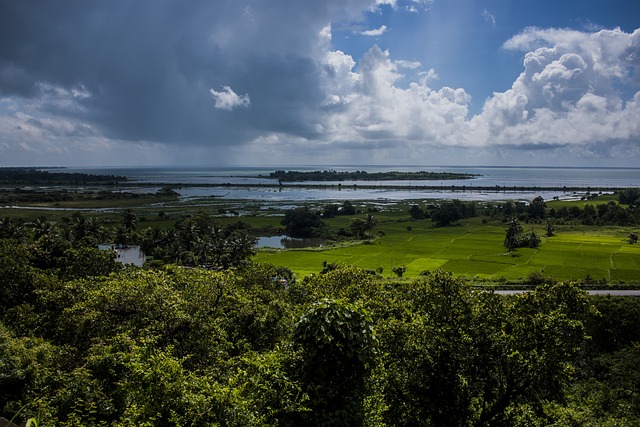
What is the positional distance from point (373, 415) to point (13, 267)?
25180mm

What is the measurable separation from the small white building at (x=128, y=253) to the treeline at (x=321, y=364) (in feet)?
156

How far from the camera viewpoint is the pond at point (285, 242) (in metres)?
85.9

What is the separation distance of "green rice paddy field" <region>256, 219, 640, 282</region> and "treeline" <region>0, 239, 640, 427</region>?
41.2 m

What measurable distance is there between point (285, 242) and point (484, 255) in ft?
137

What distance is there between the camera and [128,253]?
69.1 metres

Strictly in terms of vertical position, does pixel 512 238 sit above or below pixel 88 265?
below

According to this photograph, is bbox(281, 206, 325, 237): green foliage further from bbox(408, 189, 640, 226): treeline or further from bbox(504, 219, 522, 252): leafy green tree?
bbox(504, 219, 522, 252): leafy green tree

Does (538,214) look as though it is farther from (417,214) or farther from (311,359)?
(311,359)

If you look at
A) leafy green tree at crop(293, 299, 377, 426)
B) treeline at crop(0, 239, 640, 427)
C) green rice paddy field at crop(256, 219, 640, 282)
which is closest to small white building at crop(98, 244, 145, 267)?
green rice paddy field at crop(256, 219, 640, 282)

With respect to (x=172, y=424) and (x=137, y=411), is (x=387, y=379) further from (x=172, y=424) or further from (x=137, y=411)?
(x=137, y=411)

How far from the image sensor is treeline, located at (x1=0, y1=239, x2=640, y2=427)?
427 inches

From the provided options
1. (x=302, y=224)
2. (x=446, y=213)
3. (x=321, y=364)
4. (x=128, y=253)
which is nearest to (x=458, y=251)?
(x=446, y=213)

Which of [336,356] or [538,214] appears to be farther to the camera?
[538,214]

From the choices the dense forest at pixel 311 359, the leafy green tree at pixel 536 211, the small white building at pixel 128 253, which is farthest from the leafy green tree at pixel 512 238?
the small white building at pixel 128 253
